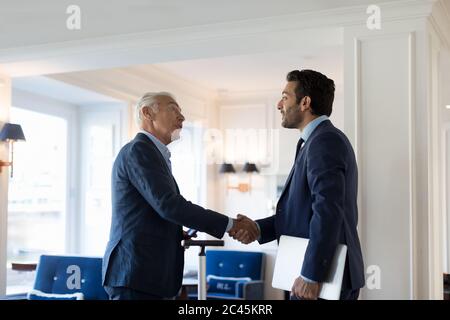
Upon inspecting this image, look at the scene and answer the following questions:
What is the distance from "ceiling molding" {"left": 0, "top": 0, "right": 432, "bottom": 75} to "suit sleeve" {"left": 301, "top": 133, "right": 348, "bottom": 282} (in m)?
1.24

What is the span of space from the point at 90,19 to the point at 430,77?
→ 200 cm

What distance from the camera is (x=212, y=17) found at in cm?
314

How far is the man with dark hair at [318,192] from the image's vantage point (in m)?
1.82

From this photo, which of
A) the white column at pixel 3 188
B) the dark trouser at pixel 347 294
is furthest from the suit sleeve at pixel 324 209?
the white column at pixel 3 188

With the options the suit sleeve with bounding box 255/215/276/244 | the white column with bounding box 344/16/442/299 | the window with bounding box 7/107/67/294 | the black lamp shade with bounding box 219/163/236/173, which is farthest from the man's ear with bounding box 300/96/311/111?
the black lamp shade with bounding box 219/163/236/173

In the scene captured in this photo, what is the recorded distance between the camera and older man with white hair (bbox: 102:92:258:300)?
Result: 6.68 ft

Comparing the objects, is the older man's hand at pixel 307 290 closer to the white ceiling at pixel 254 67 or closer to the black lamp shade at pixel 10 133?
the black lamp shade at pixel 10 133

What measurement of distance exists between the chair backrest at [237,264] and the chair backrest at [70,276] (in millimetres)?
2268

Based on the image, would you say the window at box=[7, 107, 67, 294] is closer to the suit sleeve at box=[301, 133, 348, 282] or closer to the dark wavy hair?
the dark wavy hair

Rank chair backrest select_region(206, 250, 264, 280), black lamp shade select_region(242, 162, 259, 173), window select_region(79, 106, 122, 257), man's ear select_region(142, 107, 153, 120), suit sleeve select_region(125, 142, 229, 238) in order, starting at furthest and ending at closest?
black lamp shade select_region(242, 162, 259, 173) < chair backrest select_region(206, 250, 264, 280) < window select_region(79, 106, 122, 257) < man's ear select_region(142, 107, 153, 120) < suit sleeve select_region(125, 142, 229, 238)

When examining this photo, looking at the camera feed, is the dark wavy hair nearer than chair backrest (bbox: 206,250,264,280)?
Yes

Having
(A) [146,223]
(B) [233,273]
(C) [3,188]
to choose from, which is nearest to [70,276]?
(C) [3,188]
